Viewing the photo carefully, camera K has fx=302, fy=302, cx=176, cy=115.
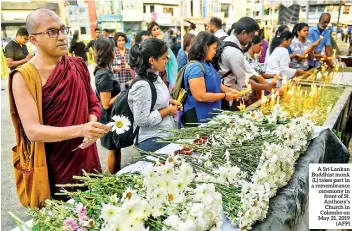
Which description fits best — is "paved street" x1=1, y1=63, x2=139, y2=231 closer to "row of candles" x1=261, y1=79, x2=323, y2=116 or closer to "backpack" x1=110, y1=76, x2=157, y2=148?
"backpack" x1=110, y1=76, x2=157, y2=148

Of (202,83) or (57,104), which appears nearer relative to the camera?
(57,104)

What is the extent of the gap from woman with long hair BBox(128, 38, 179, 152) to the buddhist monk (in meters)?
0.29

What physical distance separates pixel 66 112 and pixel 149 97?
1.77 ft

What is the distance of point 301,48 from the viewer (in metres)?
4.86

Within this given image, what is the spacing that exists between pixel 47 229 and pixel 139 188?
33cm

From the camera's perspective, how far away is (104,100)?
106 inches

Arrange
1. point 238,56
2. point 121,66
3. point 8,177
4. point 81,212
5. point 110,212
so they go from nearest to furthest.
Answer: point 110,212
point 81,212
point 238,56
point 8,177
point 121,66

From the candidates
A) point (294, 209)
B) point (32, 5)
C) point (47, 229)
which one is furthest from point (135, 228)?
point (32, 5)

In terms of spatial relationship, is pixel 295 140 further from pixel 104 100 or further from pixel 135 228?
pixel 104 100

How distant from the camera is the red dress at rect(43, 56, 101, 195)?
1556 millimetres

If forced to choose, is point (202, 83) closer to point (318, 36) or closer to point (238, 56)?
point (238, 56)

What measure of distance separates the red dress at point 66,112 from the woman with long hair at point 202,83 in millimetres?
936

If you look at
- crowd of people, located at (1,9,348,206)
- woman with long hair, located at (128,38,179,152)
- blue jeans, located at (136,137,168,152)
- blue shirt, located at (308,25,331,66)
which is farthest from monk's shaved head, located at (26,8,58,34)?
blue shirt, located at (308,25,331,66)

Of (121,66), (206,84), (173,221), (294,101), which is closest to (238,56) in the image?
(206,84)
